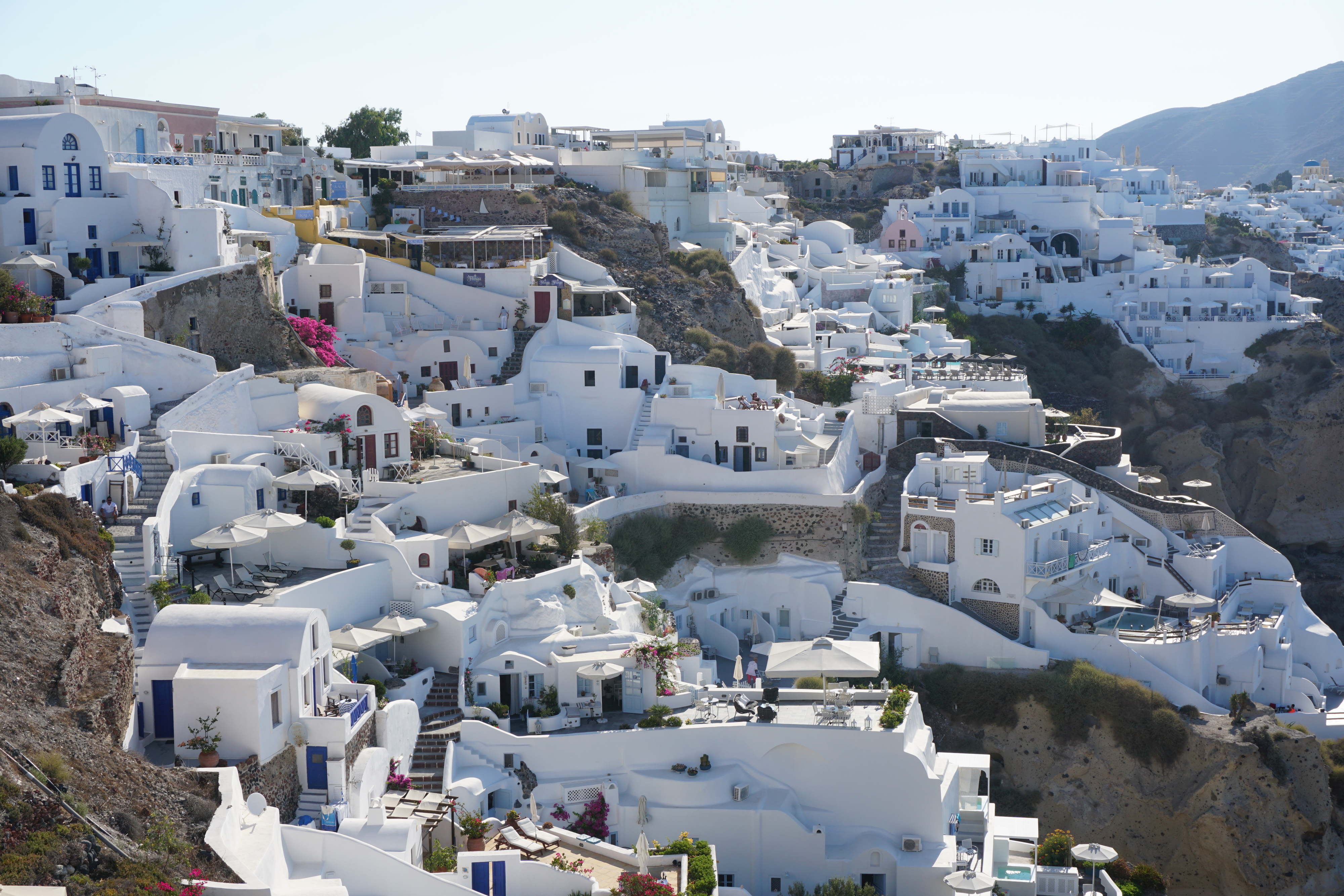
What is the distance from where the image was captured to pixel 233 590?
3147 cm

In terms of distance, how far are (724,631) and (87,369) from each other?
18487 mm

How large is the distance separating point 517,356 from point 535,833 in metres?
22.9

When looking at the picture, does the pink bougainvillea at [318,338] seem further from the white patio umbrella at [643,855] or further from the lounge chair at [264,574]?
the white patio umbrella at [643,855]

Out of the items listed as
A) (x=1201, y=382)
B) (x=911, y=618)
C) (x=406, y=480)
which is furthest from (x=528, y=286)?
(x=1201, y=382)

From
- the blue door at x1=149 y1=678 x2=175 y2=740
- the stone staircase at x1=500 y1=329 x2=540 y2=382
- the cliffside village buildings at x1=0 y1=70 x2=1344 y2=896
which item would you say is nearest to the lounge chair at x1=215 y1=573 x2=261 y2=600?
the cliffside village buildings at x1=0 y1=70 x2=1344 y2=896

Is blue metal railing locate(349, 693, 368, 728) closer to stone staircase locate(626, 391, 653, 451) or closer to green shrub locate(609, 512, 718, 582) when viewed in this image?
green shrub locate(609, 512, 718, 582)

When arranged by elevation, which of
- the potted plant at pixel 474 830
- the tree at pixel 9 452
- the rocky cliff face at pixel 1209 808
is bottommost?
the rocky cliff face at pixel 1209 808

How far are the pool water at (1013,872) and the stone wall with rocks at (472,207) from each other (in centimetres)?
3212

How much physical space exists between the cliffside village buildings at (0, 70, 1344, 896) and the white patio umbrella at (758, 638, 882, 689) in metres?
0.12

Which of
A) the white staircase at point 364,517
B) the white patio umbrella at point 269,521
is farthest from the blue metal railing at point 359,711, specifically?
the white staircase at point 364,517

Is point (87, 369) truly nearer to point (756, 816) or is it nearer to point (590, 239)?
point (756, 816)

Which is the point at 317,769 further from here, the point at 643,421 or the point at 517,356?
the point at 517,356

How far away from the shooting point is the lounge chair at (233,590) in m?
31.3

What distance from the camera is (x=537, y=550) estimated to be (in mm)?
37781
